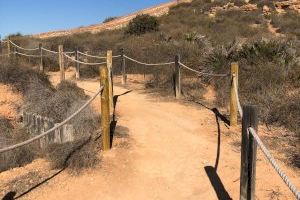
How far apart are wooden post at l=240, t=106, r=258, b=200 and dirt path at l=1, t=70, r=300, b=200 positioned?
0.73 m

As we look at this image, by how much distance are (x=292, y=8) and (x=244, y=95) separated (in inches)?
1020

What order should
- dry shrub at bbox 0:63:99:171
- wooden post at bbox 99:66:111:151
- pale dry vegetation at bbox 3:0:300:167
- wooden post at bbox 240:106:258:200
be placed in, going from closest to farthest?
wooden post at bbox 240:106:258:200 → dry shrub at bbox 0:63:99:171 → wooden post at bbox 99:66:111:151 → pale dry vegetation at bbox 3:0:300:167

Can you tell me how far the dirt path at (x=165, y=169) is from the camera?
5328 mm


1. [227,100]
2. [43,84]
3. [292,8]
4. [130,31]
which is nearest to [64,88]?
[43,84]

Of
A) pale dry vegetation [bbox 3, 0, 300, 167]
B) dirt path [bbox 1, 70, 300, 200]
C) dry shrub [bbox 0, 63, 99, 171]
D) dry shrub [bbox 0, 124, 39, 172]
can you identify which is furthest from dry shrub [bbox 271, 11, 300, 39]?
dry shrub [bbox 0, 124, 39, 172]

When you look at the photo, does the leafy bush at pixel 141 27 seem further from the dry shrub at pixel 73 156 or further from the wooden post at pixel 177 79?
the dry shrub at pixel 73 156

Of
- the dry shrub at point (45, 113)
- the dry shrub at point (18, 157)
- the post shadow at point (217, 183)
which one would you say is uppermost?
the dry shrub at point (45, 113)

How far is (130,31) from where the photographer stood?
24.2 meters

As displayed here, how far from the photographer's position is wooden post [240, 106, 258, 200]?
4301 mm

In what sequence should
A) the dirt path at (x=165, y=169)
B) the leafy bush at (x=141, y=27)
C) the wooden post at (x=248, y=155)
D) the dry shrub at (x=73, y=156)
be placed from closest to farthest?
the wooden post at (x=248, y=155)
the dirt path at (x=165, y=169)
the dry shrub at (x=73, y=156)
the leafy bush at (x=141, y=27)

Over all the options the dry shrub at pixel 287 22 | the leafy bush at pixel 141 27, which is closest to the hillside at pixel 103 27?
the leafy bush at pixel 141 27

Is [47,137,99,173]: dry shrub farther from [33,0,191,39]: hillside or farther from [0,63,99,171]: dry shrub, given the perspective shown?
[33,0,191,39]: hillside

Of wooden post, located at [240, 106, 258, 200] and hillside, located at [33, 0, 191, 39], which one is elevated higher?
hillside, located at [33, 0, 191, 39]

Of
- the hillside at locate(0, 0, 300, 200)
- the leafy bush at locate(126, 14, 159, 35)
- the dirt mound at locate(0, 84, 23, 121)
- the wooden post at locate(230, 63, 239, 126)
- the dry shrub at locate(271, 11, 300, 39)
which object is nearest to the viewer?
the hillside at locate(0, 0, 300, 200)
